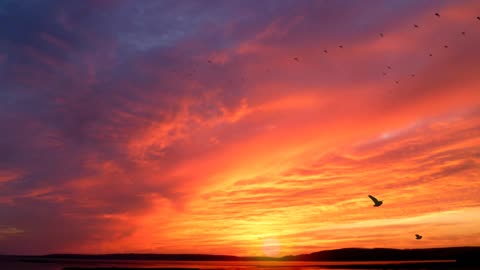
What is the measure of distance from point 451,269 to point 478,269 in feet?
22.4

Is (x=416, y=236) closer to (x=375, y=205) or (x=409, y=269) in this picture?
(x=375, y=205)

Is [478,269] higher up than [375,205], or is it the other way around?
[375,205]

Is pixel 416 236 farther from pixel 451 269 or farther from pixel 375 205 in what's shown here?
pixel 451 269

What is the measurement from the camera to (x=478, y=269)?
69.4 metres

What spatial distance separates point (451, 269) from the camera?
2987 inches

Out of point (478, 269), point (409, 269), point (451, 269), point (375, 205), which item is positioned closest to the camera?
point (375, 205)

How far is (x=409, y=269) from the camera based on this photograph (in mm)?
84750

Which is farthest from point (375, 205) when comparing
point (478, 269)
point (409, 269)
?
point (409, 269)

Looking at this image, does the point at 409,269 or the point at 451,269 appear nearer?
the point at 451,269

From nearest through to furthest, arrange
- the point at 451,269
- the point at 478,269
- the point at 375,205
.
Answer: the point at 375,205
the point at 478,269
the point at 451,269

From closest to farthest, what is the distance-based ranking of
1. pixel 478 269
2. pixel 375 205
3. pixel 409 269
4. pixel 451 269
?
pixel 375 205
pixel 478 269
pixel 451 269
pixel 409 269

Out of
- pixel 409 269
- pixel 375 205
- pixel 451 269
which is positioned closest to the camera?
pixel 375 205

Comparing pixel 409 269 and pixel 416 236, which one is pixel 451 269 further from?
pixel 416 236

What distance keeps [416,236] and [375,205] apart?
24.1 ft
